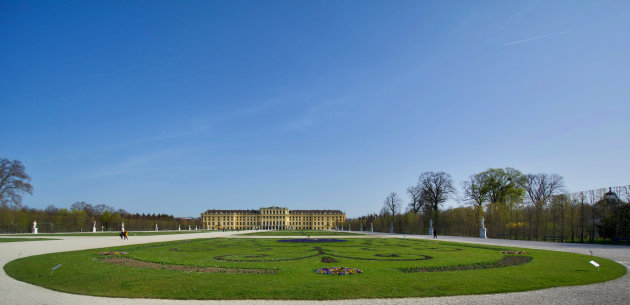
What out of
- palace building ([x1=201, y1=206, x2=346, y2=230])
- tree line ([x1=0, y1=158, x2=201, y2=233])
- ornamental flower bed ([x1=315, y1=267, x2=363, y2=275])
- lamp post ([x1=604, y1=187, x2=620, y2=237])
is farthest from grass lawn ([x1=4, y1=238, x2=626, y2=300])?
palace building ([x1=201, y1=206, x2=346, y2=230])

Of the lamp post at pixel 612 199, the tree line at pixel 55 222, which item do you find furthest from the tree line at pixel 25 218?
the lamp post at pixel 612 199

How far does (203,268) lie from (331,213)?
18789 cm

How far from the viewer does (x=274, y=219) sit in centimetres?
19288

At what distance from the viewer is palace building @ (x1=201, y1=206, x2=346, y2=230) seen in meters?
191

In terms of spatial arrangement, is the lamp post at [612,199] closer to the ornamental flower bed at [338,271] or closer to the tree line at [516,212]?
the tree line at [516,212]

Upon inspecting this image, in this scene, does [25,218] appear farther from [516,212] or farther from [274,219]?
[274,219]

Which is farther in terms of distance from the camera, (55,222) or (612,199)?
(55,222)

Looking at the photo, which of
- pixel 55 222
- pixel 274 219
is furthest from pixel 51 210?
pixel 274 219

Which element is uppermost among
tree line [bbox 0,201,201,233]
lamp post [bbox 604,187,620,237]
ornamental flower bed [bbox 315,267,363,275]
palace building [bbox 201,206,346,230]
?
lamp post [bbox 604,187,620,237]

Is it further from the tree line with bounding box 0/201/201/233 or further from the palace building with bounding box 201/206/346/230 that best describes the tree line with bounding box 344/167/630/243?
the palace building with bounding box 201/206/346/230

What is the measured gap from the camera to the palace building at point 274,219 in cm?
19075

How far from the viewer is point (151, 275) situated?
39.8 ft

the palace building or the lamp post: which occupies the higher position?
the lamp post

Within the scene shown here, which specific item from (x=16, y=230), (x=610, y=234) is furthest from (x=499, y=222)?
(x=16, y=230)
